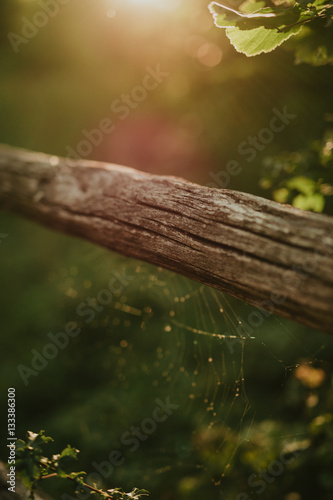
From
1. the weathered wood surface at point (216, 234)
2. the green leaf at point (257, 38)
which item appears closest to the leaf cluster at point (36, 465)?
the weathered wood surface at point (216, 234)

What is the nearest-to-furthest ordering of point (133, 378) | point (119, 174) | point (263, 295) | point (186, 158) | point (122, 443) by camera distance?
point (263, 295) < point (119, 174) < point (122, 443) < point (133, 378) < point (186, 158)

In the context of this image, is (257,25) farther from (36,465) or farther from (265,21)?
(36,465)

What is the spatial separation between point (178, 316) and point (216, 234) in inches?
97.3

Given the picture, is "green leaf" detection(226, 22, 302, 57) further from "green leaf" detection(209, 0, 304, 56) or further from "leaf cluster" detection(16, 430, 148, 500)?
"leaf cluster" detection(16, 430, 148, 500)

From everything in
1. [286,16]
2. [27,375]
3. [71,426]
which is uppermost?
[286,16]

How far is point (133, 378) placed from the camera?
3189mm

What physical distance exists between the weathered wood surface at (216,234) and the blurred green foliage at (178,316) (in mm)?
607

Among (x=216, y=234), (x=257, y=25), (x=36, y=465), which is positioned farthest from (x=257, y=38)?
(x=36, y=465)

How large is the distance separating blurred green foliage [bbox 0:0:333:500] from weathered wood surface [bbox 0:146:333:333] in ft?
1.99

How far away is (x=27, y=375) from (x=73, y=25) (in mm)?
6080

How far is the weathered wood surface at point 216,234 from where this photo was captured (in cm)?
84

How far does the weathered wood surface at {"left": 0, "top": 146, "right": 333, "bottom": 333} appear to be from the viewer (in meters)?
0.84

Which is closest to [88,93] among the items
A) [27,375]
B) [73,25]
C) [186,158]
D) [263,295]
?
[73,25]

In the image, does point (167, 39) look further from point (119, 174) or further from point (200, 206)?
point (200, 206)
